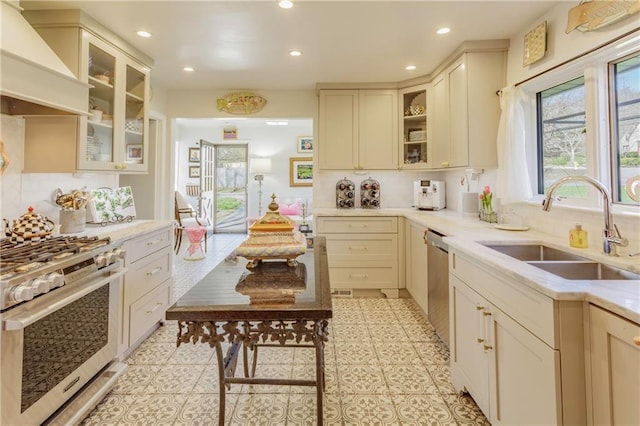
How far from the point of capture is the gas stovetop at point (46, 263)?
1268 mm

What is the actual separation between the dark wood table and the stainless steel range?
0.71m

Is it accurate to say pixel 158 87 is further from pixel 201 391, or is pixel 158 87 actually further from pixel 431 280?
pixel 431 280

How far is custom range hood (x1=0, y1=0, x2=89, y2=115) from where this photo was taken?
5.16ft

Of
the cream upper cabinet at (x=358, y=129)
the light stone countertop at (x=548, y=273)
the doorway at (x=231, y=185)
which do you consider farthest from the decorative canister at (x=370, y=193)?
the doorway at (x=231, y=185)

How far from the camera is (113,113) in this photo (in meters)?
2.61

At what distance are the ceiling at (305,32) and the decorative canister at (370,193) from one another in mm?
1288

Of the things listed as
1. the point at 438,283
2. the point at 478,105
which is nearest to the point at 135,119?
the point at 438,283

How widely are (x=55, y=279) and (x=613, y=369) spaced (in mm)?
2122

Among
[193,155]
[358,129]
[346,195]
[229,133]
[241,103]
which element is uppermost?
[229,133]

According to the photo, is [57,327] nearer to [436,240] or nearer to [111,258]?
[111,258]

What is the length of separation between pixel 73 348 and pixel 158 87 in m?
3.33

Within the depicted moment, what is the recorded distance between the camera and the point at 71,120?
2.24m

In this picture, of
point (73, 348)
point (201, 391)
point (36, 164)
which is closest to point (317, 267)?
point (201, 391)

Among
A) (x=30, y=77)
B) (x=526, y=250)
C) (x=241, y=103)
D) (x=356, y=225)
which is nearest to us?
(x=30, y=77)
